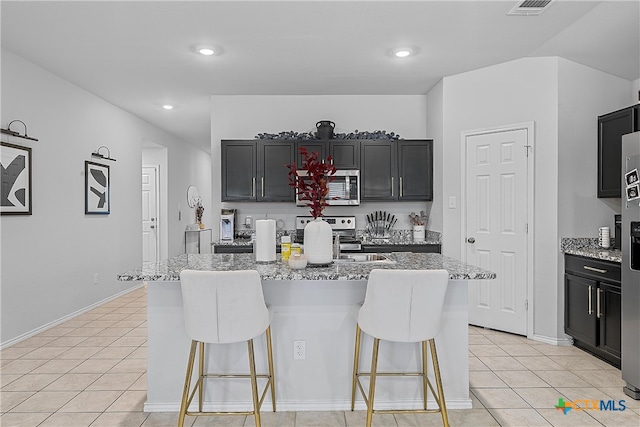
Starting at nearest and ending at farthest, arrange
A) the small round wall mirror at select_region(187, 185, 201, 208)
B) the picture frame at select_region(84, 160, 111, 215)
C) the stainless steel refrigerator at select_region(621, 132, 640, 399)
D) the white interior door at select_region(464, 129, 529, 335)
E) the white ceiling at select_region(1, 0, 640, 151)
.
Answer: the stainless steel refrigerator at select_region(621, 132, 640, 399)
the white ceiling at select_region(1, 0, 640, 151)
the white interior door at select_region(464, 129, 529, 335)
the picture frame at select_region(84, 160, 111, 215)
the small round wall mirror at select_region(187, 185, 201, 208)

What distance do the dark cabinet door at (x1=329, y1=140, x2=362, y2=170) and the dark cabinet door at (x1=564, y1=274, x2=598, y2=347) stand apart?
7.94 ft

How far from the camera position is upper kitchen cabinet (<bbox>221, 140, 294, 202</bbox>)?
16.1 ft

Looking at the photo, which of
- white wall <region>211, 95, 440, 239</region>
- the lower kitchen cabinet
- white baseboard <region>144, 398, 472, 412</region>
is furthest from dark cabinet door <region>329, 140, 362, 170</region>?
white baseboard <region>144, 398, 472, 412</region>

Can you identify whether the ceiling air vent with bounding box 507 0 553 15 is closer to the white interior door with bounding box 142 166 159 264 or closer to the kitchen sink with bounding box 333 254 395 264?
the kitchen sink with bounding box 333 254 395 264

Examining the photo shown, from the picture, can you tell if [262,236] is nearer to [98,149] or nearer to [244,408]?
[244,408]

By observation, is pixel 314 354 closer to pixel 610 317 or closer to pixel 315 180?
pixel 315 180

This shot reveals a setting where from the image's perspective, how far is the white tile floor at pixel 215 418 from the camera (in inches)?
96.3

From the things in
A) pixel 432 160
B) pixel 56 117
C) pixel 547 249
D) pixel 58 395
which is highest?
pixel 56 117

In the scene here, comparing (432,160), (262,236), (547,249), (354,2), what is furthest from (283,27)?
(547,249)

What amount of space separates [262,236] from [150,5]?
183cm

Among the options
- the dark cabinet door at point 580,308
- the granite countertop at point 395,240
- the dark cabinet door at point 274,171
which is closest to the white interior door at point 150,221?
the granite countertop at point 395,240

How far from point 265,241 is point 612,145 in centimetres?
312

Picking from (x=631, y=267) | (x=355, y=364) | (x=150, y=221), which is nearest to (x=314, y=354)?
(x=355, y=364)

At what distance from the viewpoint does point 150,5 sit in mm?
2977
